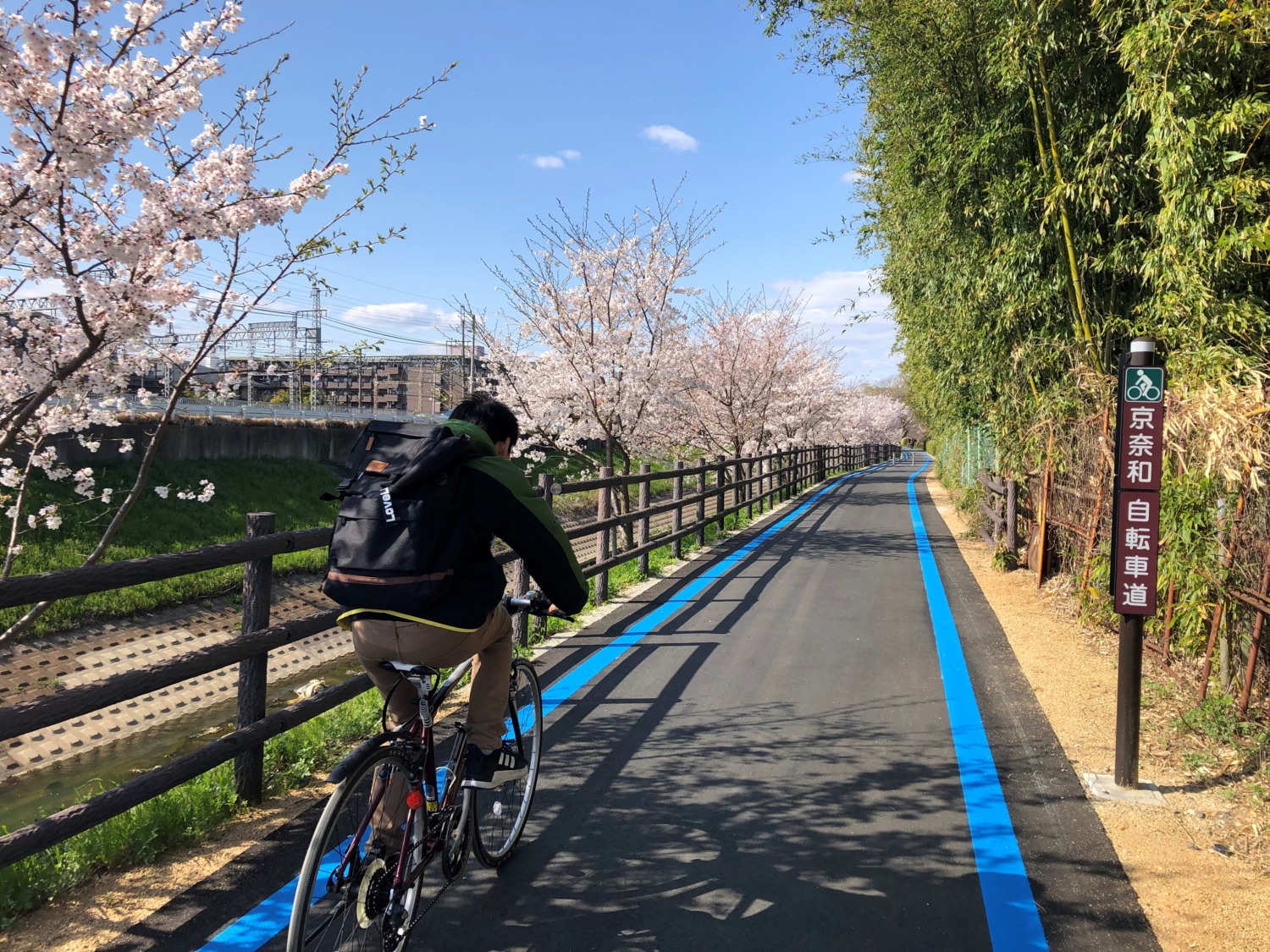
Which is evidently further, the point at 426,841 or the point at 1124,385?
the point at 1124,385

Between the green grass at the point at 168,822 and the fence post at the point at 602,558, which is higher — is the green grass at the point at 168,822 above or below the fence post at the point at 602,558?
below

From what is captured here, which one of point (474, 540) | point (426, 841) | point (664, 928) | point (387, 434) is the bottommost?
point (664, 928)

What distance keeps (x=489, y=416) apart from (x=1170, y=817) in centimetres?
346

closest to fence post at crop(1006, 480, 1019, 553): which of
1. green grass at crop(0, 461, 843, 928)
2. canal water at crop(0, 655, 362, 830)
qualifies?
canal water at crop(0, 655, 362, 830)

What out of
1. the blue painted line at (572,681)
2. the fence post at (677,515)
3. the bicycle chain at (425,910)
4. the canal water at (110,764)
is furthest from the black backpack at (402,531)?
the fence post at (677,515)

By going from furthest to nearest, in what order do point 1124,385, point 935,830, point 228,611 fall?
point 228,611
point 1124,385
point 935,830

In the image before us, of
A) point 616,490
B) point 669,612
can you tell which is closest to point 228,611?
point 616,490

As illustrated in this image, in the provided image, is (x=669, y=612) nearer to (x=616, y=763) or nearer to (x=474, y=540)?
(x=616, y=763)

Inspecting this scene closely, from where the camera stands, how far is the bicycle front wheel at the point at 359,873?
2.25 m

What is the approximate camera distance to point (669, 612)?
322 inches

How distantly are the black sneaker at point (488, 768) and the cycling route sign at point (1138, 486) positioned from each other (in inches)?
116

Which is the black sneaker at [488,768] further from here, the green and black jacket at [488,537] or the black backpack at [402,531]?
the black backpack at [402,531]

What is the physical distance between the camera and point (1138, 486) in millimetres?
4016

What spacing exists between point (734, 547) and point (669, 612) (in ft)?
17.3
